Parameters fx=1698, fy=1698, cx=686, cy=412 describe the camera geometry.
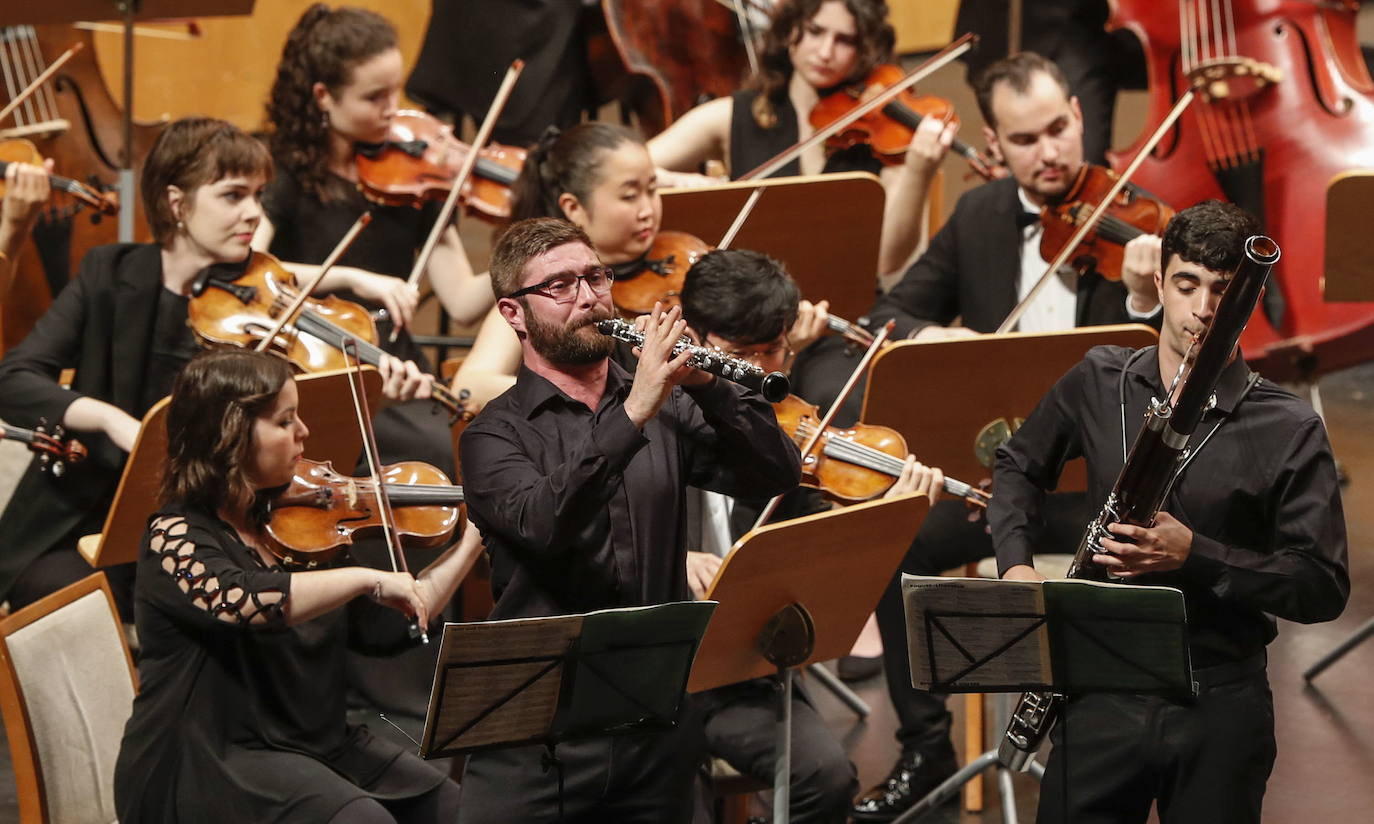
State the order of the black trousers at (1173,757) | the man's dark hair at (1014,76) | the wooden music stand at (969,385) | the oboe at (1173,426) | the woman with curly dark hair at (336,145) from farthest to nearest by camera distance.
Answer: the woman with curly dark hair at (336,145) → the man's dark hair at (1014,76) → the wooden music stand at (969,385) → the black trousers at (1173,757) → the oboe at (1173,426)

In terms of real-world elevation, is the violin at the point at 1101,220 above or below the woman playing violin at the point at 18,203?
above

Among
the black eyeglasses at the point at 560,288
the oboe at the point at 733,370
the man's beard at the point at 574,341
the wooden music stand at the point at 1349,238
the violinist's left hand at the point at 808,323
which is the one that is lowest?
the violinist's left hand at the point at 808,323

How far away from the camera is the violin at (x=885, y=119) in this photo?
12.4 feet

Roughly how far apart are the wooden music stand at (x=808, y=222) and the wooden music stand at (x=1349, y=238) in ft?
2.75

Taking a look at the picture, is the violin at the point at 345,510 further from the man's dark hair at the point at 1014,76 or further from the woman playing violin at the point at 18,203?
the man's dark hair at the point at 1014,76

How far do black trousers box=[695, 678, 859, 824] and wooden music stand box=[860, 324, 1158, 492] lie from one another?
1.78 ft

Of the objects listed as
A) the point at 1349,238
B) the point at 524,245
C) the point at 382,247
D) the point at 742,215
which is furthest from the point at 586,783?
the point at 382,247

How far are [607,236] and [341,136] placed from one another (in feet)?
3.06

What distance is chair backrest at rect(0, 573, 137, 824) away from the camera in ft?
8.25

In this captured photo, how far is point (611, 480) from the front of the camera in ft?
7.03

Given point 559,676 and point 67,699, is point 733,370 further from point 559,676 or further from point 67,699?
point 67,699

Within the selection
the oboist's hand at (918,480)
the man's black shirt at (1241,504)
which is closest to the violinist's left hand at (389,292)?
the oboist's hand at (918,480)

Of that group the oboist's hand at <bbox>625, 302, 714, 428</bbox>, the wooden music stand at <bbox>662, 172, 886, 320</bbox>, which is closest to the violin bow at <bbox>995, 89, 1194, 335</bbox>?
the wooden music stand at <bbox>662, 172, 886, 320</bbox>

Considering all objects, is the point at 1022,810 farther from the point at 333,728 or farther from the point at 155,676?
the point at 155,676
